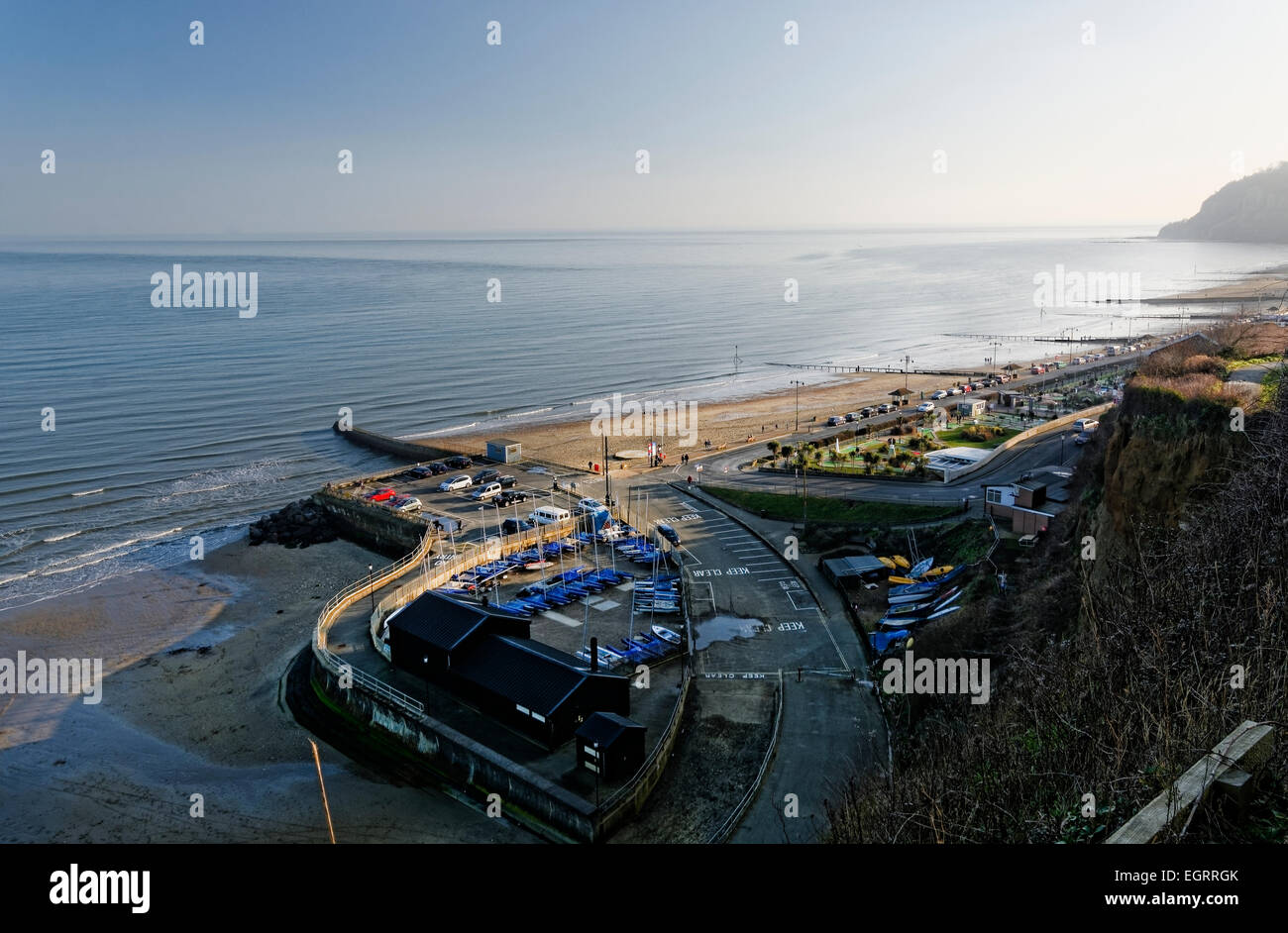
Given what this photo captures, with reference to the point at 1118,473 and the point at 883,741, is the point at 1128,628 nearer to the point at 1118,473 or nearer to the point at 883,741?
the point at 883,741

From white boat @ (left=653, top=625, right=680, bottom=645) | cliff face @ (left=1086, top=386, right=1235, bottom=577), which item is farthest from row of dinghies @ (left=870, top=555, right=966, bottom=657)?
white boat @ (left=653, top=625, right=680, bottom=645)

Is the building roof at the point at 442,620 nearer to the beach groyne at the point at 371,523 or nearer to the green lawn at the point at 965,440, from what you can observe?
the beach groyne at the point at 371,523


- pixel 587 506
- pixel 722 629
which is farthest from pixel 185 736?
pixel 587 506

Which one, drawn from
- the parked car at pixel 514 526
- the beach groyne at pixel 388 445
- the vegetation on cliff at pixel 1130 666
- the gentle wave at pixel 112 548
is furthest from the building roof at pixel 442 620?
the beach groyne at pixel 388 445

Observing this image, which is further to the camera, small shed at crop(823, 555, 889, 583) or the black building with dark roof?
small shed at crop(823, 555, 889, 583)

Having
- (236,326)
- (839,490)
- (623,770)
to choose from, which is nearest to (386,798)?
(623,770)

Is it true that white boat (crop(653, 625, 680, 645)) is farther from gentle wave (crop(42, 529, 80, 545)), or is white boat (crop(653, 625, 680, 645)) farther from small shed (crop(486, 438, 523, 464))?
gentle wave (crop(42, 529, 80, 545))
